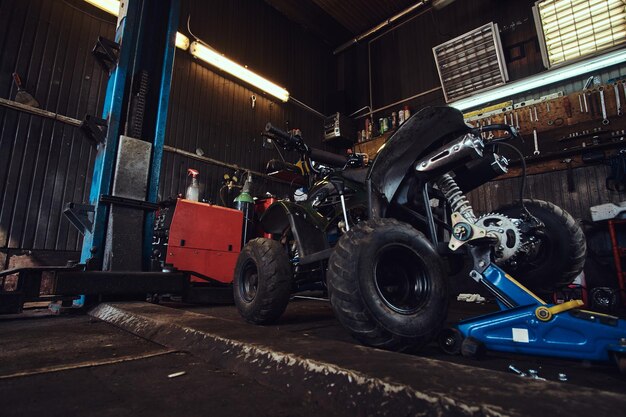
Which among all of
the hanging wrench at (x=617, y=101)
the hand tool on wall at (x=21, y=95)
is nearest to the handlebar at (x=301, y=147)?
the hand tool on wall at (x=21, y=95)

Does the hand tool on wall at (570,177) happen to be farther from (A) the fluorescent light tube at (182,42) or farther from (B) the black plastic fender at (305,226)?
(A) the fluorescent light tube at (182,42)

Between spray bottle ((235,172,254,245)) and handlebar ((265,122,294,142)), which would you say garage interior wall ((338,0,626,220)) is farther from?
handlebar ((265,122,294,142))

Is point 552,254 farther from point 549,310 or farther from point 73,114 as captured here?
point 73,114

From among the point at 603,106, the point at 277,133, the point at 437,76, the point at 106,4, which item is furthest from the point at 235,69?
the point at 603,106

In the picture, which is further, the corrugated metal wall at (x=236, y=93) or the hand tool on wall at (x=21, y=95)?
the corrugated metal wall at (x=236, y=93)

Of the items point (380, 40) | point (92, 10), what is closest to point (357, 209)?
point (92, 10)

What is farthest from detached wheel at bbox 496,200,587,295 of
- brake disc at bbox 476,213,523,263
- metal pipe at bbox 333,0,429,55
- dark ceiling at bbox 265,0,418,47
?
dark ceiling at bbox 265,0,418,47

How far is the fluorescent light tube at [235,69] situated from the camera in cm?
507

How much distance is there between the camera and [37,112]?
367 centimetres

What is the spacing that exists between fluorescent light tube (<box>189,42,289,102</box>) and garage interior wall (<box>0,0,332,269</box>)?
0.20 metres

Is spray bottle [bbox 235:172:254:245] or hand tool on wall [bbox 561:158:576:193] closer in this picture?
spray bottle [bbox 235:172:254:245]

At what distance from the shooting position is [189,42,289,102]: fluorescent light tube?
16.6 feet

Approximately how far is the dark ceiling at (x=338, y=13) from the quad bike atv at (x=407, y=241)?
6044mm

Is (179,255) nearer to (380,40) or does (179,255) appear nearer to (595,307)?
(595,307)
